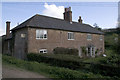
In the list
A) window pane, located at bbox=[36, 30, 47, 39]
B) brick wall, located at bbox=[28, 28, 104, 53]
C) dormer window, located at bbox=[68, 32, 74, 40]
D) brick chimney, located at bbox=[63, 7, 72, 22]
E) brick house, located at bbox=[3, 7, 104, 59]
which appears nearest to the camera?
brick wall, located at bbox=[28, 28, 104, 53]

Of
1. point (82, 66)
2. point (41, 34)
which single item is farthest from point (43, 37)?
point (82, 66)

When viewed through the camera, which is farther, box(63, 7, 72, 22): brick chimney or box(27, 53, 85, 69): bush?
box(63, 7, 72, 22): brick chimney

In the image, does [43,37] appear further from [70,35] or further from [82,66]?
[82,66]

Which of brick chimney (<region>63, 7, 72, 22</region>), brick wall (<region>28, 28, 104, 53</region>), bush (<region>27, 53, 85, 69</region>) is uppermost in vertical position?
brick chimney (<region>63, 7, 72, 22</region>)

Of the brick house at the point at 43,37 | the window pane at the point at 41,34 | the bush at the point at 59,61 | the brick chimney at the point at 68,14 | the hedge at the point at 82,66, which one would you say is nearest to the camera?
the hedge at the point at 82,66

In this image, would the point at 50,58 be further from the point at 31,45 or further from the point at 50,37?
the point at 50,37

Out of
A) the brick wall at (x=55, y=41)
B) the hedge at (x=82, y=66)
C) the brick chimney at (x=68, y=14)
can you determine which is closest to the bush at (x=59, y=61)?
the hedge at (x=82, y=66)

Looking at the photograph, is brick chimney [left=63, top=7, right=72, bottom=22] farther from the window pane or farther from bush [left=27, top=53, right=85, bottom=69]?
bush [left=27, top=53, right=85, bottom=69]

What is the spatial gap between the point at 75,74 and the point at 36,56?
8338mm

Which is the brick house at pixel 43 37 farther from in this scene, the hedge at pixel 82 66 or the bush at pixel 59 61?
the hedge at pixel 82 66

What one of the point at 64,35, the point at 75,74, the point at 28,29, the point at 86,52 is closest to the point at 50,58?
the point at 75,74

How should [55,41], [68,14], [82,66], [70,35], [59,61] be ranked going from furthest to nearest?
[68,14] < [70,35] < [55,41] < [59,61] < [82,66]

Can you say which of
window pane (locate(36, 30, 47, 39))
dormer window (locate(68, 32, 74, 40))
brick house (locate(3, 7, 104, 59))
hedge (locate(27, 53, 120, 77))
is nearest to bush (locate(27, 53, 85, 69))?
hedge (locate(27, 53, 120, 77))

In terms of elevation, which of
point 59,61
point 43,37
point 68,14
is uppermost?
point 68,14
